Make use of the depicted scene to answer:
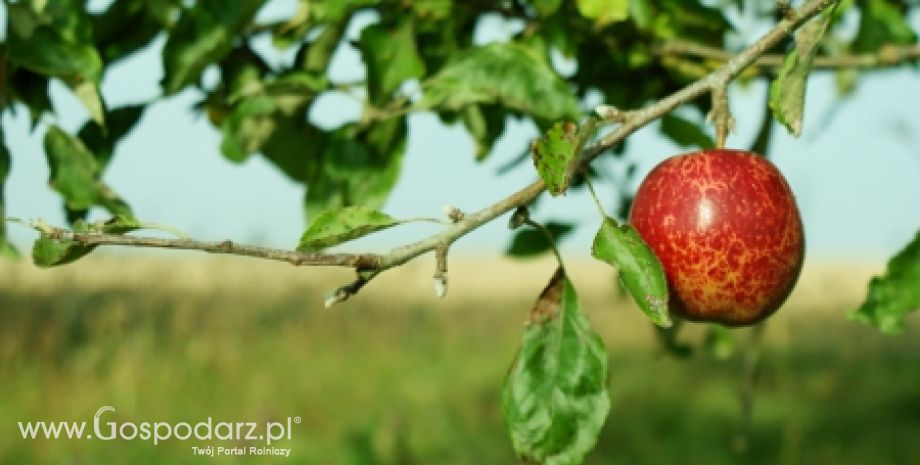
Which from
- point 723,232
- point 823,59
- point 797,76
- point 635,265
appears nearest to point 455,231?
point 635,265

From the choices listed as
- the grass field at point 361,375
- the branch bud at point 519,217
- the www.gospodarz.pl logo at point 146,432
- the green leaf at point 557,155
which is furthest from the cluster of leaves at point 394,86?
the www.gospodarz.pl logo at point 146,432

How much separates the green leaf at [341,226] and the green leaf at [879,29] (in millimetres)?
1413

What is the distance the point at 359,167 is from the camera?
1.50m

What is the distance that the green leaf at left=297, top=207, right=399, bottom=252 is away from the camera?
968 mm

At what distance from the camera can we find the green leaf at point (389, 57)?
149 cm

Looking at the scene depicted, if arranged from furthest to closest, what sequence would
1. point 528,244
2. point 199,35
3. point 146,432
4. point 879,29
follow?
1. point 146,432
2. point 879,29
3. point 528,244
4. point 199,35

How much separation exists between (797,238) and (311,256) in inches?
21.3

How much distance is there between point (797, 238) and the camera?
Result: 3.74 feet

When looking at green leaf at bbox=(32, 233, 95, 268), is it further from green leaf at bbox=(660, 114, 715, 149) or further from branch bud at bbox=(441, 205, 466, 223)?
green leaf at bbox=(660, 114, 715, 149)

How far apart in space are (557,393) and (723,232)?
0.23 m

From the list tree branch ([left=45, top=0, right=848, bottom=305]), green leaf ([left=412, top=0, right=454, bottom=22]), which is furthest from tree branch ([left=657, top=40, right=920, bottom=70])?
tree branch ([left=45, top=0, right=848, bottom=305])

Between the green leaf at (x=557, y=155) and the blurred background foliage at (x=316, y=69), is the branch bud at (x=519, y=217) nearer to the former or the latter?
the green leaf at (x=557, y=155)

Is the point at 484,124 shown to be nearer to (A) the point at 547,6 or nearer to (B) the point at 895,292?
(A) the point at 547,6

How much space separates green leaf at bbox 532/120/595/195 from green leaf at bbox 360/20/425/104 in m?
0.55
